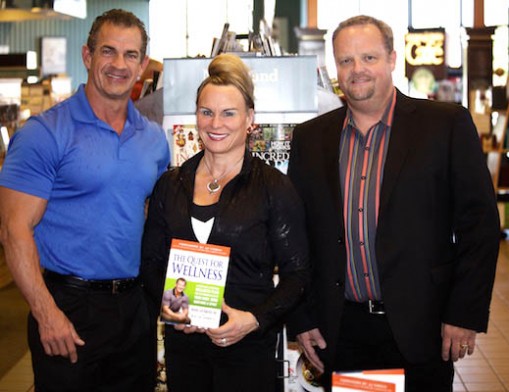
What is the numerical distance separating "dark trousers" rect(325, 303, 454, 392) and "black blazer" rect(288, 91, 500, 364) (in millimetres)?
47

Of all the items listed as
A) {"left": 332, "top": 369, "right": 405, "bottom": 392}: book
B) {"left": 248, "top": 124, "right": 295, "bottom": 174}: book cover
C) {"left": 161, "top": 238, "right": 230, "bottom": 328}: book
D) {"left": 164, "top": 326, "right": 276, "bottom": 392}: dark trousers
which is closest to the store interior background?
{"left": 248, "top": 124, "right": 295, "bottom": 174}: book cover

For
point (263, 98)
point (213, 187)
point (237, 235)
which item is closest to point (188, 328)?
point (237, 235)

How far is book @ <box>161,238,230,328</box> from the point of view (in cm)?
201

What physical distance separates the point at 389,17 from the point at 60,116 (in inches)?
831

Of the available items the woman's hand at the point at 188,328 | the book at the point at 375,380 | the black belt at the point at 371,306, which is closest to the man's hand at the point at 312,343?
the black belt at the point at 371,306

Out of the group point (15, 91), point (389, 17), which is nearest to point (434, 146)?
point (15, 91)

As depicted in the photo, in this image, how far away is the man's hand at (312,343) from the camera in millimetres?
2559

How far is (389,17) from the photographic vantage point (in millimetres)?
22297

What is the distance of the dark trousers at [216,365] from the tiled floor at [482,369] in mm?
2753

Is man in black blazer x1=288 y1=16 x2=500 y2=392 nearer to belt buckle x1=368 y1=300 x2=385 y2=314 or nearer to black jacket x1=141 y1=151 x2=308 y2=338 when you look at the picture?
belt buckle x1=368 y1=300 x2=385 y2=314

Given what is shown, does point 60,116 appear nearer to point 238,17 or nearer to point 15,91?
point 15,91

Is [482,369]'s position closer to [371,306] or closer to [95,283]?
[371,306]

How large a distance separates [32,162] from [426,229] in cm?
129

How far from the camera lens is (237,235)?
2168 millimetres
